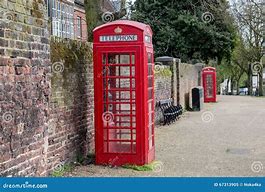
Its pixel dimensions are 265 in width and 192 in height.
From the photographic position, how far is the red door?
7898 millimetres

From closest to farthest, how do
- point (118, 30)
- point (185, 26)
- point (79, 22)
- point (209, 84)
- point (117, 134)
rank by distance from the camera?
1. point (118, 30)
2. point (117, 134)
3. point (209, 84)
4. point (185, 26)
5. point (79, 22)

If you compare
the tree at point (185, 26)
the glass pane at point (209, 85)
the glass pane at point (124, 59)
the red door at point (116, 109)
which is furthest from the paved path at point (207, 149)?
the tree at point (185, 26)

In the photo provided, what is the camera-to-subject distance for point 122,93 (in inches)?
325

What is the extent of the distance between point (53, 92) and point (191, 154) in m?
3.62

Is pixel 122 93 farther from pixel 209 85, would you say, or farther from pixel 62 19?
pixel 62 19

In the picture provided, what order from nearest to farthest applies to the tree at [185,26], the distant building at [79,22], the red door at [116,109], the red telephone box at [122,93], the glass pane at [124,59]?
the red telephone box at [122,93] < the red door at [116,109] < the glass pane at [124,59] < the tree at [185,26] < the distant building at [79,22]

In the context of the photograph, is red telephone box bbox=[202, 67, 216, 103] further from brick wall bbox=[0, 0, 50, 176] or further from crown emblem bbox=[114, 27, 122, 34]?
brick wall bbox=[0, 0, 50, 176]

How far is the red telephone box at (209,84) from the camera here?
26.5 m

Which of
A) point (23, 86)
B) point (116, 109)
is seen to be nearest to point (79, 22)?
point (116, 109)

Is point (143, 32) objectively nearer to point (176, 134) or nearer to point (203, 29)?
point (176, 134)

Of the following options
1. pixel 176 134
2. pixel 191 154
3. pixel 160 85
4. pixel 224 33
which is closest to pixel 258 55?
pixel 224 33

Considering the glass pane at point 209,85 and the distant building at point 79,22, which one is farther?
the distant building at point 79,22

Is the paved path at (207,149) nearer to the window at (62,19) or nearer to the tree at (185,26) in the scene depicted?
the tree at (185,26)

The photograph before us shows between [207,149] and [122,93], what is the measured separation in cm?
294
